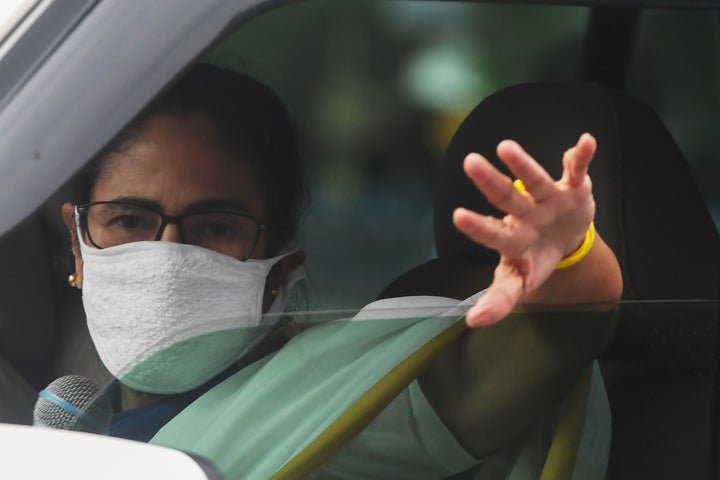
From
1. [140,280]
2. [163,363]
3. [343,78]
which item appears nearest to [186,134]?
[140,280]

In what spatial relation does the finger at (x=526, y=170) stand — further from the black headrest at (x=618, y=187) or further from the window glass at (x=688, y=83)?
the window glass at (x=688, y=83)

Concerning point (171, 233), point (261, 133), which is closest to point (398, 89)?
point (261, 133)

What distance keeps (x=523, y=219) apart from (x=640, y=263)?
494mm

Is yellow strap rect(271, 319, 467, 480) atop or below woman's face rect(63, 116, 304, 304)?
below

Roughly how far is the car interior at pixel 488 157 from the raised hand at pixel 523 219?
0.32 meters

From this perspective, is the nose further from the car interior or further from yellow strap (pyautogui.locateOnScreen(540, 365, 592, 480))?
yellow strap (pyautogui.locateOnScreen(540, 365, 592, 480))

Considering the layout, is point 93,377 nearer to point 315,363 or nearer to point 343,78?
point 315,363

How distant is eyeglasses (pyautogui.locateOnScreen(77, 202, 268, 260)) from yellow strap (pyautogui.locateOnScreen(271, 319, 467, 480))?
313mm

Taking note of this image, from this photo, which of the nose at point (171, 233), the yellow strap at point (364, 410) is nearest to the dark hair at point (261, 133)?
the nose at point (171, 233)

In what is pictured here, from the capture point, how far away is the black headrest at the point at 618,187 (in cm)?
151

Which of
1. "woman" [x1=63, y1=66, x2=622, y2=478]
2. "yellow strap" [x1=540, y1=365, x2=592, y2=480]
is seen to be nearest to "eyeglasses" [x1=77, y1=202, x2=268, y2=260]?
"woman" [x1=63, y1=66, x2=622, y2=478]

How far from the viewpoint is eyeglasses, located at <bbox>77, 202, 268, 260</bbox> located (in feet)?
4.90

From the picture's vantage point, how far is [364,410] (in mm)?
1335

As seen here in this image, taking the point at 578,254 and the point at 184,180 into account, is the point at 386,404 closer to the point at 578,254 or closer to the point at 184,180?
the point at 578,254
